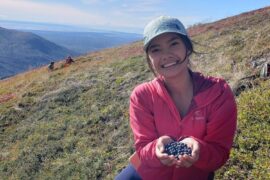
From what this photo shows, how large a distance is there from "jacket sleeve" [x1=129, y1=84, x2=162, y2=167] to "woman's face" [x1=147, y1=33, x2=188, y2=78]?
344 mm

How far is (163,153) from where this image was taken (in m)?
4.05

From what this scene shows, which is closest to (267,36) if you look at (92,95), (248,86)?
(248,86)

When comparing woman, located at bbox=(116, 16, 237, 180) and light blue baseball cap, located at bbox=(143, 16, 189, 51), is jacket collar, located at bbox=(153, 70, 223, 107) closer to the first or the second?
woman, located at bbox=(116, 16, 237, 180)

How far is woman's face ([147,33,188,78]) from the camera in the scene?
438 centimetres

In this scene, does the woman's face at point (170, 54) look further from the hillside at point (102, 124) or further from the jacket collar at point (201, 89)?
the hillside at point (102, 124)

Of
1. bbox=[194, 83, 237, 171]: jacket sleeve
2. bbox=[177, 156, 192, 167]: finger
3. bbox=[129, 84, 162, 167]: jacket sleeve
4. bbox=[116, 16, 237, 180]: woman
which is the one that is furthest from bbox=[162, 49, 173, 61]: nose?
bbox=[177, 156, 192, 167]: finger

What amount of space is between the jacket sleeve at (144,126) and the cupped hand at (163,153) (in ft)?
0.31

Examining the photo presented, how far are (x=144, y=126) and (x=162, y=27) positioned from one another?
99cm

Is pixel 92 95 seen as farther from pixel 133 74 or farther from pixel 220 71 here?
pixel 220 71

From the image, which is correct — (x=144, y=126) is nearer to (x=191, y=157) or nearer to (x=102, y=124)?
(x=191, y=157)

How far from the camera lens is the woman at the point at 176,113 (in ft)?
13.7

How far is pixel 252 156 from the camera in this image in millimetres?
6070

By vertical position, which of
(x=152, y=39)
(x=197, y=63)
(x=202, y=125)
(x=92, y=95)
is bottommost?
(x=92, y=95)

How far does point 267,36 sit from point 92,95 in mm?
7450
